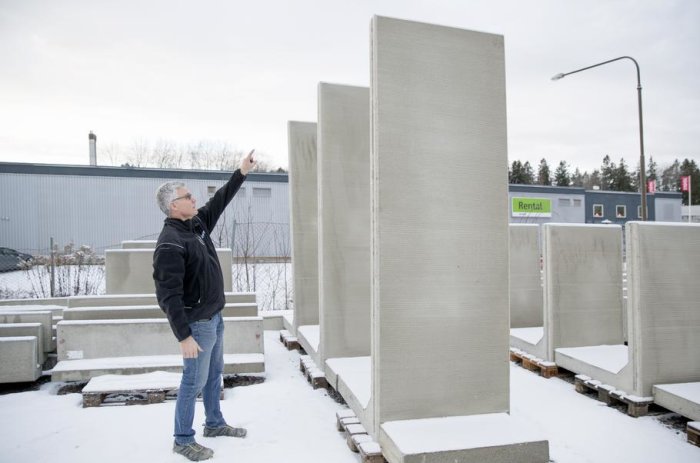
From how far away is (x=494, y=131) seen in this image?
3.93 m

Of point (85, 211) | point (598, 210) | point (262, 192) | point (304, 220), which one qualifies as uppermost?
point (262, 192)

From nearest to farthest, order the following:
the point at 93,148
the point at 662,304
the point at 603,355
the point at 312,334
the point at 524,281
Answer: the point at 662,304 < the point at 603,355 < the point at 312,334 < the point at 524,281 < the point at 93,148

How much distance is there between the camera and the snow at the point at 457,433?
325 centimetres

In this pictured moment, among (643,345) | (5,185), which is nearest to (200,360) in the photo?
(643,345)

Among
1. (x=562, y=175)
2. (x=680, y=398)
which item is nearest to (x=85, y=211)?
(x=680, y=398)

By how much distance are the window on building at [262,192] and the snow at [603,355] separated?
75.1 ft

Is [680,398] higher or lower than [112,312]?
lower

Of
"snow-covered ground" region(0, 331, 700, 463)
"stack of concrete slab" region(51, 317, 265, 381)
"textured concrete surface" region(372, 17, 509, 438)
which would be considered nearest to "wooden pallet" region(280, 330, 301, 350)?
"stack of concrete slab" region(51, 317, 265, 381)

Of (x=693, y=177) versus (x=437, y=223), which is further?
(x=693, y=177)

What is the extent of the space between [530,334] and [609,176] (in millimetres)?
83444

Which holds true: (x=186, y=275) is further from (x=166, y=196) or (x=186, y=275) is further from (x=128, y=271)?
(x=128, y=271)

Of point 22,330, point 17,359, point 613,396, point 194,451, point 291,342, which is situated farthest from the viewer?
point 291,342

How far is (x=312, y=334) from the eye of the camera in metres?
6.95

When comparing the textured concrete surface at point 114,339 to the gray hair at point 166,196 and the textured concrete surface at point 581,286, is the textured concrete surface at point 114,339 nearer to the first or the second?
the gray hair at point 166,196
